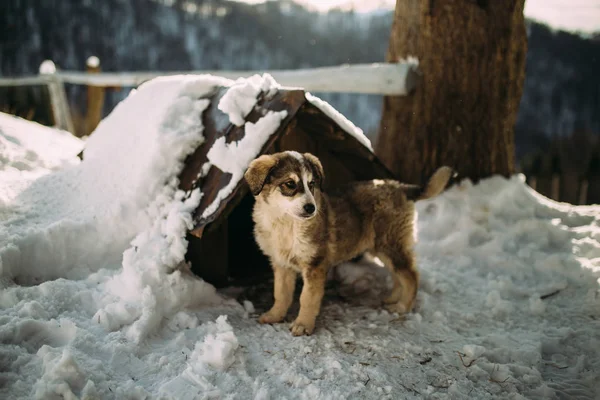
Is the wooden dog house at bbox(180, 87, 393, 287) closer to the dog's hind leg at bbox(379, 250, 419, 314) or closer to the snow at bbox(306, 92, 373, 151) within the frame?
the snow at bbox(306, 92, 373, 151)

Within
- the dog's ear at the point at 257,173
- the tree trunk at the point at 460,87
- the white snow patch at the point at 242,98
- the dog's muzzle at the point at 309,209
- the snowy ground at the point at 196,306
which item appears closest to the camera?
the snowy ground at the point at 196,306

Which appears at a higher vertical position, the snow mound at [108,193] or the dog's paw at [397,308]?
the snow mound at [108,193]

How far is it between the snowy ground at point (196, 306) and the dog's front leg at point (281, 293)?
7.3 inches

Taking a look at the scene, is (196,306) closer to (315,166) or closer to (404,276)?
(315,166)

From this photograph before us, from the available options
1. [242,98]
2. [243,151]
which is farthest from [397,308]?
[242,98]

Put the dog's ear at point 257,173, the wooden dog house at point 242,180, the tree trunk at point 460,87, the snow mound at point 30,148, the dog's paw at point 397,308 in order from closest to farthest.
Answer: the dog's ear at point 257,173 < the wooden dog house at point 242,180 < the dog's paw at point 397,308 < the snow mound at point 30,148 < the tree trunk at point 460,87

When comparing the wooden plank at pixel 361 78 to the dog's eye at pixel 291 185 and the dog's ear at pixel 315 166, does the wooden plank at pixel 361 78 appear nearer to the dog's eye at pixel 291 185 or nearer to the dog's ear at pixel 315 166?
the dog's ear at pixel 315 166

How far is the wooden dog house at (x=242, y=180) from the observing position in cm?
341

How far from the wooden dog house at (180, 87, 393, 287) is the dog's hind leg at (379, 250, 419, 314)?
95 cm

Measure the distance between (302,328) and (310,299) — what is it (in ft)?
0.79

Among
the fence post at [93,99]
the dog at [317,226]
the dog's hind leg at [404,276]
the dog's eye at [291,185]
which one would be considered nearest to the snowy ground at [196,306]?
the dog's hind leg at [404,276]

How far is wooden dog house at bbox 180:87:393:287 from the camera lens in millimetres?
3410

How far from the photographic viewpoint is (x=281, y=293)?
3.61 m

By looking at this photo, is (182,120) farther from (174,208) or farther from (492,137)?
(492,137)
